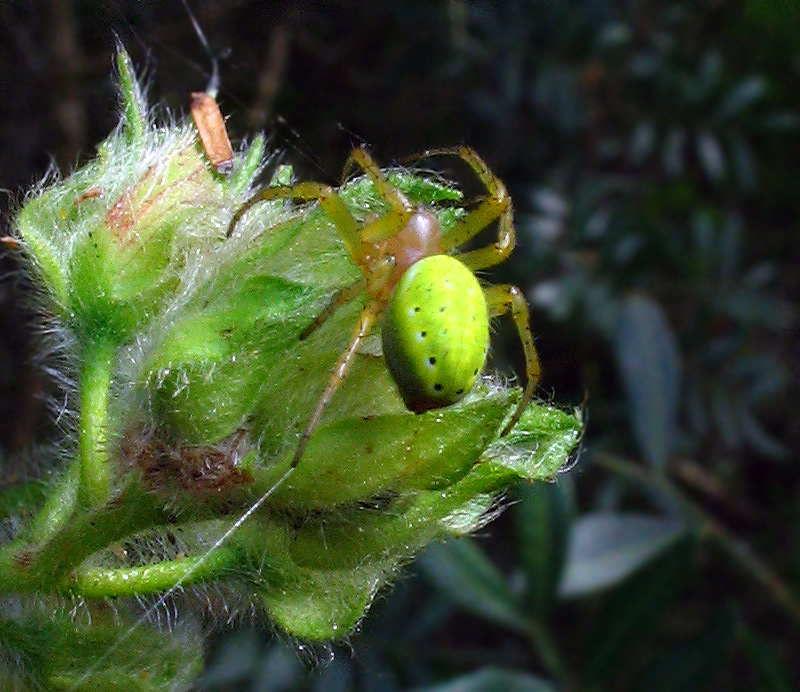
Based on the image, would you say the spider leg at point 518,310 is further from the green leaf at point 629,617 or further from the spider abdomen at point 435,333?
the green leaf at point 629,617

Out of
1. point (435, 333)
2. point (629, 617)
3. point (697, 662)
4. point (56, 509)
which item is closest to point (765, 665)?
point (697, 662)

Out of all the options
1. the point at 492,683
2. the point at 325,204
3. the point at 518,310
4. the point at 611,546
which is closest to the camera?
the point at 325,204

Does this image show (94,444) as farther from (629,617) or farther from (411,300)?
(629,617)

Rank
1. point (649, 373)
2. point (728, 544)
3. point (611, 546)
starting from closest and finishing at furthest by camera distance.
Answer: point (611, 546)
point (728, 544)
point (649, 373)

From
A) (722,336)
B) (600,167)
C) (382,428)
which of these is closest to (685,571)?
(722,336)

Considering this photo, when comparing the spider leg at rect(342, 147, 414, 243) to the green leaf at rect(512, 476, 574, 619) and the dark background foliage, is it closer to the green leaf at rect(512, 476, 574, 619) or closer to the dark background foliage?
the dark background foliage

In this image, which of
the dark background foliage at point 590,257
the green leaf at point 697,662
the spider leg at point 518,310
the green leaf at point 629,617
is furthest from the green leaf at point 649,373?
the spider leg at point 518,310

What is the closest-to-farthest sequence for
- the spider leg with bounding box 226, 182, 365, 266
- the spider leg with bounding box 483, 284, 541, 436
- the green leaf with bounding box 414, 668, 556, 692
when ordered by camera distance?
the spider leg with bounding box 226, 182, 365, 266 → the spider leg with bounding box 483, 284, 541, 436 → the green leaf with bounding box 414, 668, 556, 692

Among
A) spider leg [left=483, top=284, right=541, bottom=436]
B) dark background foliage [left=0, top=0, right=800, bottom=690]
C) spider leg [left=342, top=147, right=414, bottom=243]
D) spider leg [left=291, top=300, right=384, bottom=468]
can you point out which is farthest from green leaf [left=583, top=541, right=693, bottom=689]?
spider leg [left=291, top=300, right=384, bottom=468]
